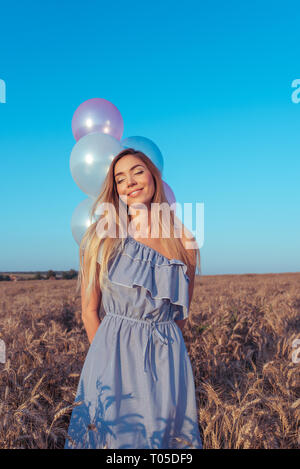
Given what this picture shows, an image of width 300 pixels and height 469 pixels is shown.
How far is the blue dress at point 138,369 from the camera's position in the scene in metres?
1.92

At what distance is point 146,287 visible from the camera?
207 centimetres

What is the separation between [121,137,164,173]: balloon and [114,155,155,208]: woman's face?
108 cm

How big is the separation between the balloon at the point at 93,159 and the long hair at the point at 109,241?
820 millimetres

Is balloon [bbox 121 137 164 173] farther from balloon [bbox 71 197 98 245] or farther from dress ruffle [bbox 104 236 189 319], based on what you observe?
dress ruffle [bbox 104 236 189 319]

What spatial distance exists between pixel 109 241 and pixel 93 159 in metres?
1.38

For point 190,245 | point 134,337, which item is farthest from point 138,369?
point 190,245

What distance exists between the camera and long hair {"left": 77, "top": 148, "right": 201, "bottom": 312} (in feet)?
7.41

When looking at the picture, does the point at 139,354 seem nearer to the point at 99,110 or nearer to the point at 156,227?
the point at 156,227
